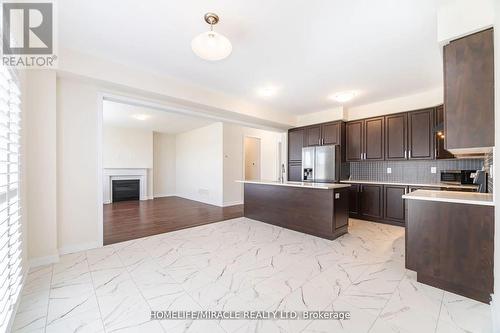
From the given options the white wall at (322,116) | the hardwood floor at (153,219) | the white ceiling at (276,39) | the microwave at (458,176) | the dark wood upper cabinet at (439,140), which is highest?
the white ceiling at (276,39)

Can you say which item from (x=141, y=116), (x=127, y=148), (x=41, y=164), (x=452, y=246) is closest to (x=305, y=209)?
(x=452, y=246)

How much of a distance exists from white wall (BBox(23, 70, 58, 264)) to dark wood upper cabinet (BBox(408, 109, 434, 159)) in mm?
5693

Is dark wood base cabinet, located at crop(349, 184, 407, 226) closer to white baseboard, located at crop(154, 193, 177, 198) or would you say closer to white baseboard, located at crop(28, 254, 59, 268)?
white baseboard, located at crop(28, 254, 59, 268)

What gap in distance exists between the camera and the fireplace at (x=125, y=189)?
22.9 feet

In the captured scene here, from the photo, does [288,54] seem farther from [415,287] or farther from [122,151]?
[122,151]

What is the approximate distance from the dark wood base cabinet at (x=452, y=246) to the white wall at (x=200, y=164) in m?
4.75

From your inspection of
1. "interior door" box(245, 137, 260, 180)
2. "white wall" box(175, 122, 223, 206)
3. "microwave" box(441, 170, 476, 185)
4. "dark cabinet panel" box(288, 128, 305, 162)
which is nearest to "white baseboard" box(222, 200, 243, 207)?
"white wall" box(175, 122, 223, 206)

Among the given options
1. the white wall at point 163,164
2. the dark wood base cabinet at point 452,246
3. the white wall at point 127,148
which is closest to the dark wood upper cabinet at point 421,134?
the dark wood base cabinet at point 452,246

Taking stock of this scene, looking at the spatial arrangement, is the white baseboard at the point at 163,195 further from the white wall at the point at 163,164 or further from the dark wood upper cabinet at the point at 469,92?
the dark wood upper cabinet at the point at 469,92

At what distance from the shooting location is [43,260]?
2.45 metres

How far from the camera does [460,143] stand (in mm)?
1827

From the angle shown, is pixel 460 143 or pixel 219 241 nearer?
pixel 460 143

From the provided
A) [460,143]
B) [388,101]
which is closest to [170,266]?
[460,143]

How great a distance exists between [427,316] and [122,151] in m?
8.04
